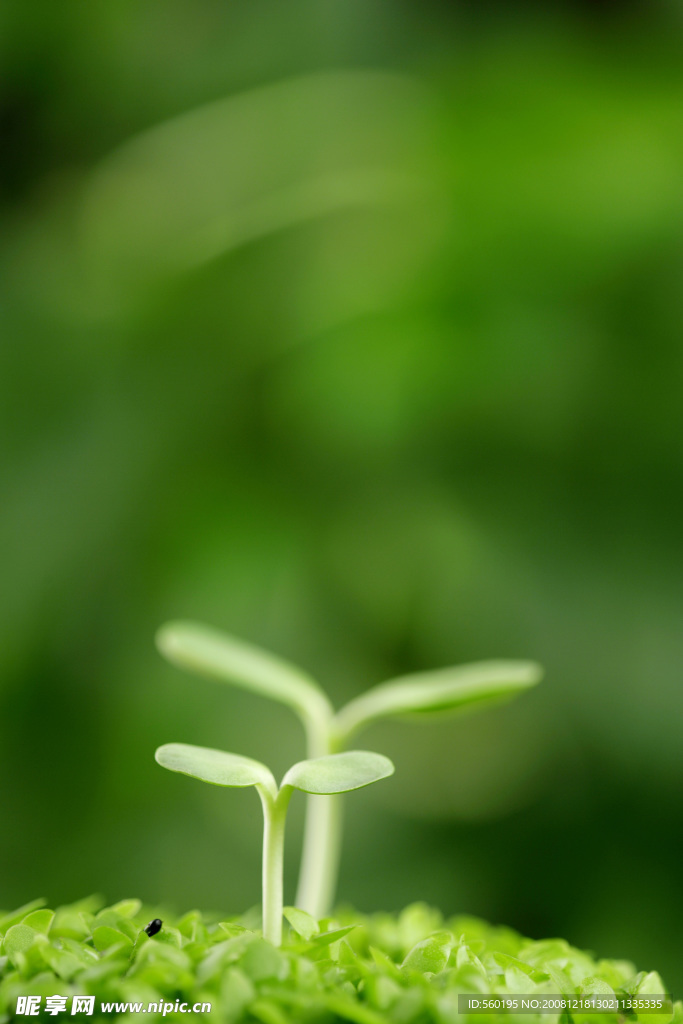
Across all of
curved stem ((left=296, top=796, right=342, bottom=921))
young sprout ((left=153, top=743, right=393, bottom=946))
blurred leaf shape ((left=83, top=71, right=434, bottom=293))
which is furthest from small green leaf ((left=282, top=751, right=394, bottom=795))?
blurred leaf shape ((left=83, top=71, right=434, bottom=293))

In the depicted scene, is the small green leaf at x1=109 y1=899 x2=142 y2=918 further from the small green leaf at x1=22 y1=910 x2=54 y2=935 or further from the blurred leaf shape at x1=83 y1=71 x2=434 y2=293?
the blurred leaf shape at x1=83 y1=71 x2=434 y2=293

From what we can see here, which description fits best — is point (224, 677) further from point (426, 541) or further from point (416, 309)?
point (416, 309)

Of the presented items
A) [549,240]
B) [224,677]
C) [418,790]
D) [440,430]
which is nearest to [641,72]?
→ [549,240]

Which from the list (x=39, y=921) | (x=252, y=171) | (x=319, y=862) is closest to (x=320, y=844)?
(x=319, y=862)

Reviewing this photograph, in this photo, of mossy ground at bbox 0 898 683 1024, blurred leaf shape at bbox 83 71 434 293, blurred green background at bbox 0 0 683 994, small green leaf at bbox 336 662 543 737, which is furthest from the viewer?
blurred leaf shape at bbox 83 71 434 293

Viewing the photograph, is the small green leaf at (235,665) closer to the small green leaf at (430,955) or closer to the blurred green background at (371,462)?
the small green leaf at (430,955)

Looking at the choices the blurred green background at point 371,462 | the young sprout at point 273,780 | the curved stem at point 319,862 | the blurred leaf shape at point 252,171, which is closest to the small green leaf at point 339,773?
the young sprout at point 273,780
